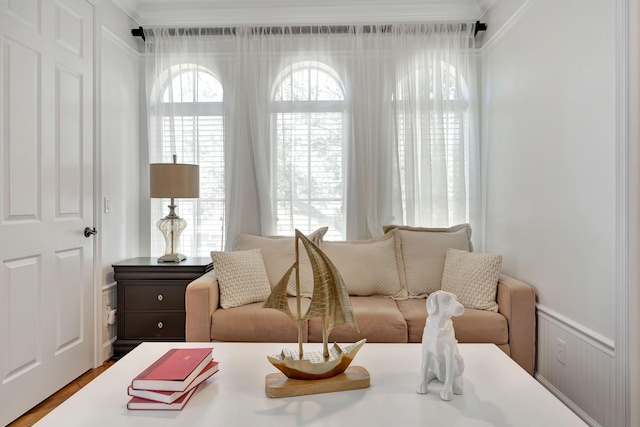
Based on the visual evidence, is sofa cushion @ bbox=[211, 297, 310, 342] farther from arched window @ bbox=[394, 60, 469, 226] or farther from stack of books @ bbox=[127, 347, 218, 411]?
arched window @ bbox=[394, 60, 469, 226]

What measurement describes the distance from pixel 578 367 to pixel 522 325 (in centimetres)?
36

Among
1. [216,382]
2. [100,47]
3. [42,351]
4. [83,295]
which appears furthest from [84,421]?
[100,47]

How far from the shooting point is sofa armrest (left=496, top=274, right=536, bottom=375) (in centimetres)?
235

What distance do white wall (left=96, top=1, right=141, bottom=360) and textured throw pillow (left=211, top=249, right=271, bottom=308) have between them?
97 cm

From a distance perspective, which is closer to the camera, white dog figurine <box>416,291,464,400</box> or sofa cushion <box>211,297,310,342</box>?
white dog figurine <box>416,291,464,400</box>

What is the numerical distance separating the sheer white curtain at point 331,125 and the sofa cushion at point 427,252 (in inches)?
9.3

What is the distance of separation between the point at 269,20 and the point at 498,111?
1957mm

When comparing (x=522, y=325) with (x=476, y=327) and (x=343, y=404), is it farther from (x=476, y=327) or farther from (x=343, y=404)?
(x=343, y=404)

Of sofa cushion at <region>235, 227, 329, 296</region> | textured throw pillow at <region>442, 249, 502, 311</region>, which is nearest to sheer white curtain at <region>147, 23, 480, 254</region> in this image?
sofa cushion at <region>235, 227, 329, 296</region>

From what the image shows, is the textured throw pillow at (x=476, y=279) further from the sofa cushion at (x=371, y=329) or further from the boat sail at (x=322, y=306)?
the boat sail at (x=322, y=306)

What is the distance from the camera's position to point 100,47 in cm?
286

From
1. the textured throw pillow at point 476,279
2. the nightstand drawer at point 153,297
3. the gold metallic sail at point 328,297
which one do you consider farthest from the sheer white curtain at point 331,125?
the gold metallic sail at point 328,297

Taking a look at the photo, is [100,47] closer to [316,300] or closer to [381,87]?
[381,87]

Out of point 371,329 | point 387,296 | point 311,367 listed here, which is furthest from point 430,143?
point 311,367
